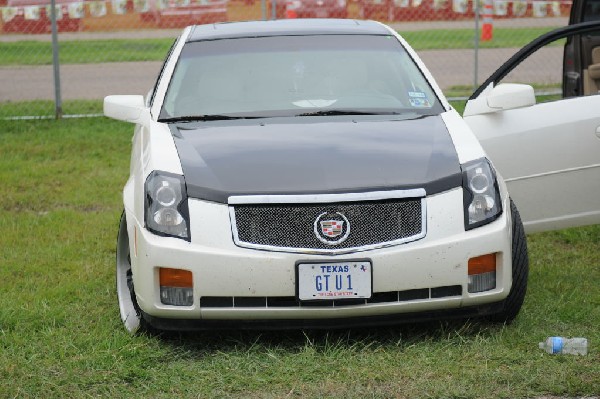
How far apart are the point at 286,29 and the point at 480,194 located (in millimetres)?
1937

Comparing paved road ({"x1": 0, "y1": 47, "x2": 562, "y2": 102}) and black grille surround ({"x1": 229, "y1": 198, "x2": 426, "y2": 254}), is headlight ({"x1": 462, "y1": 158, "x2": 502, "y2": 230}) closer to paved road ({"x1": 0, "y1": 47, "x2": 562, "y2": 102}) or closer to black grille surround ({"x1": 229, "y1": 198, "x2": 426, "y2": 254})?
black grille surround ({"x1": 229, "y1": 198, "x2": 426, "y2": 254})

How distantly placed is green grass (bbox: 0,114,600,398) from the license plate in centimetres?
29

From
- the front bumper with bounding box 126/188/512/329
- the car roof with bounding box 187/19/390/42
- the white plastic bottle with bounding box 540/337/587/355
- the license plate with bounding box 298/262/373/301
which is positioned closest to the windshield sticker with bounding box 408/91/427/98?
the car roof with bounding box 187/19/390/42

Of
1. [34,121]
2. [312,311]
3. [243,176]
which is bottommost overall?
[34,121]

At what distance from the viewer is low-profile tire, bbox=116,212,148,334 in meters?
5.55

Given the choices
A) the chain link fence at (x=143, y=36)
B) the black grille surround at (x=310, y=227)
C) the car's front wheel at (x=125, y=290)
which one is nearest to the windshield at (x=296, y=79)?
the car's front wheel at (x=125, y=290)

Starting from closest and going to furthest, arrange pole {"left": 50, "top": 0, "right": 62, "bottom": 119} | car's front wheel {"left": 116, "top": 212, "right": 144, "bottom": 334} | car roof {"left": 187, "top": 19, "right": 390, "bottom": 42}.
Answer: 1. car's front wheel {"left": 116, "top": 212, "right": 144, "bottom": 334}
2. car roof {"left": 187, "top": 19, "right": 390, "bottom": 42}
3. pole {"left": 50, "top": 0, "right": 62, "bottom": 119}

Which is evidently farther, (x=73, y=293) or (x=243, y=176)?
(x=73, y=293)

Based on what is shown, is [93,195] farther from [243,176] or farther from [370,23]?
[243,176]

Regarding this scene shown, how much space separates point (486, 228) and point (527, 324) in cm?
70

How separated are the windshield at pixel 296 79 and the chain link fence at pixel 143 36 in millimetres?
6539

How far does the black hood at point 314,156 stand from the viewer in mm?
5113

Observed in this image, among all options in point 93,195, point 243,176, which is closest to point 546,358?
point 243,176

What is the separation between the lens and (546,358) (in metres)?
5.07
